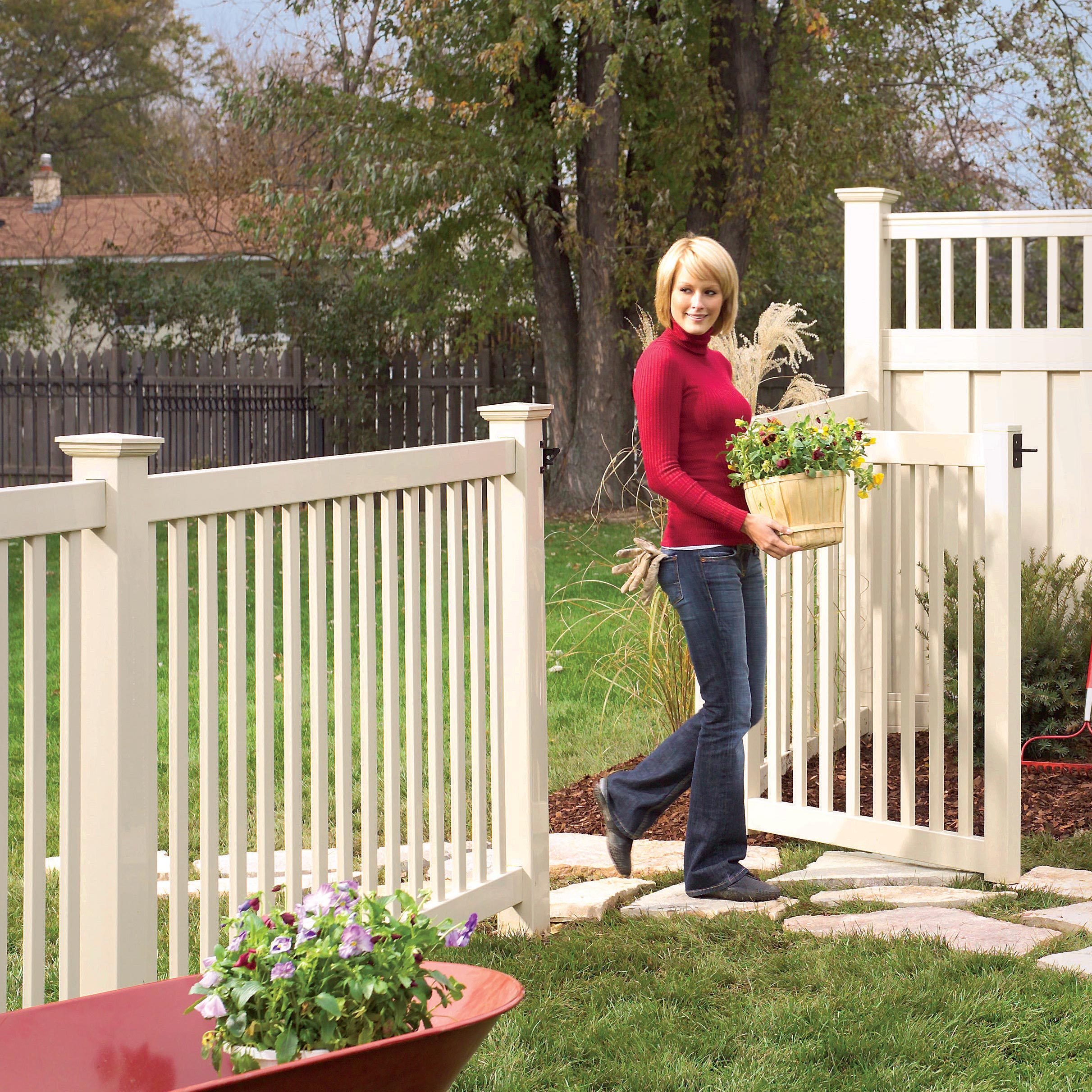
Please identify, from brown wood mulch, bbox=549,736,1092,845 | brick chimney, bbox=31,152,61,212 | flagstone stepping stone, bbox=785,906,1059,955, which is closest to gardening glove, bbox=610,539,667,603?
brown wood mulch, bbox=549,736,1092,845

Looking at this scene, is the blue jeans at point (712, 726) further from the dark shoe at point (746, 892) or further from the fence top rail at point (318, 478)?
the fence top rail at point (318, 478)

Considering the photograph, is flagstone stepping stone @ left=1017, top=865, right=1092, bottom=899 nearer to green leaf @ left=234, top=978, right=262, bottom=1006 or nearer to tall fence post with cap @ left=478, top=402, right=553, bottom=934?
tall fence post with cap @ left=478, top=402, right=553, bottom=934

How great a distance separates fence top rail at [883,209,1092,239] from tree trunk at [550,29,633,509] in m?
8.85

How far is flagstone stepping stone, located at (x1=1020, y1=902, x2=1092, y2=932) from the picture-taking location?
3803 millimetres

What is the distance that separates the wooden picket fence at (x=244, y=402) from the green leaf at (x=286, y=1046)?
15.5 metres

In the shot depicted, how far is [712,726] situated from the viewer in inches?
158

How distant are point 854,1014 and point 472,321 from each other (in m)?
15.1

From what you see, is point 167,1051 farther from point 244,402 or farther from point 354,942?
point 244,402

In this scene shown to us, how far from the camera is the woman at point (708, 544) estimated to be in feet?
12.6

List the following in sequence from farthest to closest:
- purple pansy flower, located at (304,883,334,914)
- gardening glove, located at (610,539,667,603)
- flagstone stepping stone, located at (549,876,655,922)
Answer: gardening glove, located at (610,539,667,603) < flagstone stepping stone, located at (549,876,655,922) < purple pansy flower, located at (304,883,334,914)

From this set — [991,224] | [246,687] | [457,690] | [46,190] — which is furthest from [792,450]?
[46,190]

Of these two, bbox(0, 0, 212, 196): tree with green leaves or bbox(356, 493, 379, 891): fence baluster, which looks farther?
bbox(0, 0, 212, 196): tree with green leaves

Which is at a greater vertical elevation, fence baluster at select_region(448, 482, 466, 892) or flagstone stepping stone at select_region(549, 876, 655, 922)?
fence baluster at select_region(448, 482, 466, 892)

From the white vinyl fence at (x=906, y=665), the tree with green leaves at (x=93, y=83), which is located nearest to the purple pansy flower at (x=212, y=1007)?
the white vinyl fence at (x=906, y=665)
